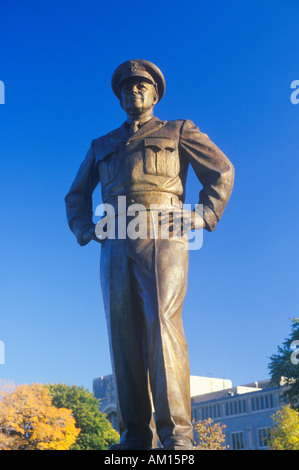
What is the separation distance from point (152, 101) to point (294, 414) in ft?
147

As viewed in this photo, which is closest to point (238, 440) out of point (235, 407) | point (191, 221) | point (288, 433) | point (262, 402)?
point (235, 407)

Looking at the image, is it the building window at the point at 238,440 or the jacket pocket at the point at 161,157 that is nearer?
the jacket pocket at the point at 161,157

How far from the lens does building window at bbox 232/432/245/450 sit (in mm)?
69875

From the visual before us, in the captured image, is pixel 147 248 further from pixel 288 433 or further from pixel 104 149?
pixel 288 433

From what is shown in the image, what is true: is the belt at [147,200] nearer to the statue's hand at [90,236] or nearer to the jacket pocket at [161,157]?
the jacket pocket at [161,157]

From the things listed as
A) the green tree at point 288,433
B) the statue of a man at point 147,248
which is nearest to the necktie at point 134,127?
the statue of a man at point 147,248

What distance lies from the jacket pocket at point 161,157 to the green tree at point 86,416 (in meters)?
47.8

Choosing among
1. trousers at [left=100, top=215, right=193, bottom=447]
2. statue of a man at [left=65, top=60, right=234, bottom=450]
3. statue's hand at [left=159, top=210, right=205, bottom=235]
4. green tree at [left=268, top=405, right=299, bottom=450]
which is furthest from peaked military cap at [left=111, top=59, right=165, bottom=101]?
green tree at [left=268, top=405, right=299, bottom=450]

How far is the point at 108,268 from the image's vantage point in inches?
205

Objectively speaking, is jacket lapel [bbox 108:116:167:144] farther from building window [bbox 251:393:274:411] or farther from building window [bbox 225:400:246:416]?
building window [bbox 225:400:246:416]

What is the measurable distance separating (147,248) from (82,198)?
1150mm

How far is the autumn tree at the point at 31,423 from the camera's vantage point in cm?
4041

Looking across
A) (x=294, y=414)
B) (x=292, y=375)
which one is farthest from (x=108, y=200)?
(x=294, y=414)

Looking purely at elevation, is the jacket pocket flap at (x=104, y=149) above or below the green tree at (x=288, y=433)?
below
